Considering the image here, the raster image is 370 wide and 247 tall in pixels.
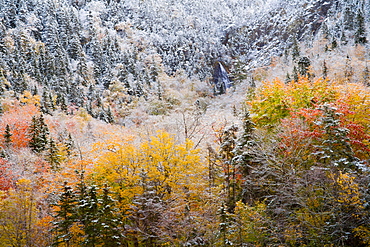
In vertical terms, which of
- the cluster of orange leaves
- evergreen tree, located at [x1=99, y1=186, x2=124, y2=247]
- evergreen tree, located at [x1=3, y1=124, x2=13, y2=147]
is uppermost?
the cluster of orange leaves

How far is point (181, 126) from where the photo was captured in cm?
3462

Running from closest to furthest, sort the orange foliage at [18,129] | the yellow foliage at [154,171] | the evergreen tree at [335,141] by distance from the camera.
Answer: the evergreen tree at [335,141]
the yellow foliage at [154,171]
the orange foliage at [18,129]

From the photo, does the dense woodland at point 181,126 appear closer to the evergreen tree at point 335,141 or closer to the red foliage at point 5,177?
the evergreen tree at point 335,141

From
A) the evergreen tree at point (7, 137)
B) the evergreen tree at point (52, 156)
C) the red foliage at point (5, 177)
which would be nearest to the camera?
the red foliage at point (5, 177)

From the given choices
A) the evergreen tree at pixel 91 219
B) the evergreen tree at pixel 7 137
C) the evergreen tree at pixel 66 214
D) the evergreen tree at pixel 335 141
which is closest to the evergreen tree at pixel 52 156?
the evergreen tree at pixel 7 137

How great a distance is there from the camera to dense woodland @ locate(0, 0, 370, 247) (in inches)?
509

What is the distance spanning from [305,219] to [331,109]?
530 cm

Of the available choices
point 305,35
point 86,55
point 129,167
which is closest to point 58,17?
point 86,55

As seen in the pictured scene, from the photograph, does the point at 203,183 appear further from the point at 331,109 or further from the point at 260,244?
the point at 331,109

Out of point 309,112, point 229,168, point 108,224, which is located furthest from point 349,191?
point 108,224

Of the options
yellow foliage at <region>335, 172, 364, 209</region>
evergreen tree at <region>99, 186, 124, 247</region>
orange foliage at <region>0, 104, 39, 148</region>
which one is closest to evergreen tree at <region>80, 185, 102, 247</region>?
evergreen tree at <region>99, 186, 124, 247</region>

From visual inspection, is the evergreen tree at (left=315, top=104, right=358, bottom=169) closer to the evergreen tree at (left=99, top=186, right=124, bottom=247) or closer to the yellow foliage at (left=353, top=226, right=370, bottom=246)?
the yellow foliage at (left=353, top=226, right=370, bottom=246)

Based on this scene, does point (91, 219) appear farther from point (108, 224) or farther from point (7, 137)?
point (7, 137)

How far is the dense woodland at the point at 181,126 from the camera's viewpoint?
509 inches
